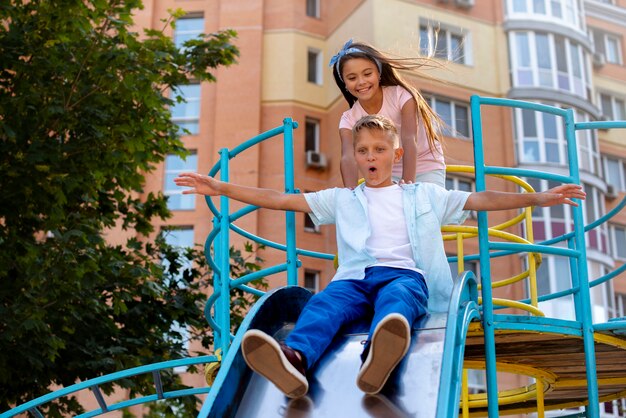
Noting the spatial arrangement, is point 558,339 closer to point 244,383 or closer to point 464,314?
point 464,314

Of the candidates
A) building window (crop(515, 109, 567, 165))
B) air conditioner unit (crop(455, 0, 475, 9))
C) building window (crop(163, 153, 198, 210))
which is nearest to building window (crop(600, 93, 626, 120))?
building window (crop(515, 109, 567, 165))

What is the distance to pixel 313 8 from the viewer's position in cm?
2950

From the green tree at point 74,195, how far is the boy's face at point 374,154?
6020 millimetres

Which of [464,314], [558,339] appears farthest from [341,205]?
[558,339]

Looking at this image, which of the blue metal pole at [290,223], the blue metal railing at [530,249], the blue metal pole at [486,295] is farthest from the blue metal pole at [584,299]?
the blue metal pole at [290,223]

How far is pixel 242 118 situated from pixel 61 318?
16548 mm

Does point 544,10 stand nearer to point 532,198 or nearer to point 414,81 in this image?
point 414,81

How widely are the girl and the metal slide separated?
1202 mm

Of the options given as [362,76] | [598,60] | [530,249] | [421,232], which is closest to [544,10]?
[598,60]

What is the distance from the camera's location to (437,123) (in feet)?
18.5

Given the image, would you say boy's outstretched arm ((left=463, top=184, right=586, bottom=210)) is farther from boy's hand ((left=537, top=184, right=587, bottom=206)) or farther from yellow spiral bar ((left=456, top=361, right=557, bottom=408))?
yellow spiral bar ((left=456, top=361, right=557, bottom=408))

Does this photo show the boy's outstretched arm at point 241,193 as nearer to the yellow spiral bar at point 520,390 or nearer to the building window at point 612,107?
the yellow spiral bar at point 520,390

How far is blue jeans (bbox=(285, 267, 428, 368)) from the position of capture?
4082 millimetres

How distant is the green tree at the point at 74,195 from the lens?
10.3 m
